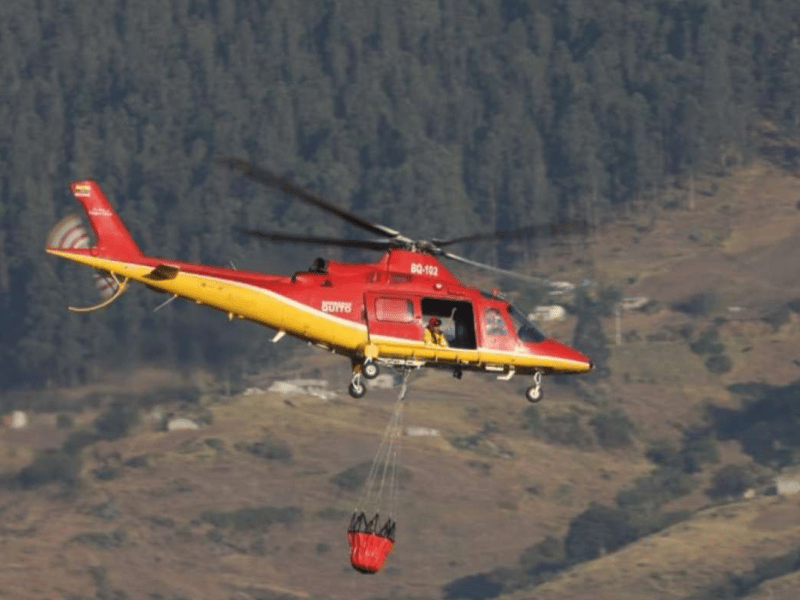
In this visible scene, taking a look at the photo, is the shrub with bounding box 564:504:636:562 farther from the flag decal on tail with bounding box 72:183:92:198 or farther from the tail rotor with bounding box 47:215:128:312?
the tail rotor with bounding box 47:215:128:312

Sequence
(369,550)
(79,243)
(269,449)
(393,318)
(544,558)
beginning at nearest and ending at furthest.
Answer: (79,243), (393,318), (369,550), (544,558), (269,449)

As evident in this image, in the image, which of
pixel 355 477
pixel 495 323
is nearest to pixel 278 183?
pixel 495 323

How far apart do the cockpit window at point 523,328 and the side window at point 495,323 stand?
1.29 feet

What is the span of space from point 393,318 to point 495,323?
309 cm

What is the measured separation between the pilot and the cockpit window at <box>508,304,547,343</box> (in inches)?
86.4

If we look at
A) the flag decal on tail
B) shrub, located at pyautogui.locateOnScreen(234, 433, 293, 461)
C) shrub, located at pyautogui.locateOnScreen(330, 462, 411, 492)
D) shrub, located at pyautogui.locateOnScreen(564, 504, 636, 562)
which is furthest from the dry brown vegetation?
the flag decal on tail

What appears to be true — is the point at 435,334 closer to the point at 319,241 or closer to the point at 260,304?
the point at 319,241

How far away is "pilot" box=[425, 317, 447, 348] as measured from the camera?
191 feet

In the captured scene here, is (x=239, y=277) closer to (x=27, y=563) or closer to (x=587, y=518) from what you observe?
(x=27, y=563)

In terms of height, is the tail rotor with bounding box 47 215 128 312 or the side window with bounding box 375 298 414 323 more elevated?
the tail rotor with bounding box 47 215 128 312

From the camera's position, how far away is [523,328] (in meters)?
60.1

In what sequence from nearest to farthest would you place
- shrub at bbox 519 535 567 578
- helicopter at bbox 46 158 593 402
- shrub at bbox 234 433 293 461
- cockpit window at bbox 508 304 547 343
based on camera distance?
helicopter at bbox 46 158 593 402 < cockpit window at bbox 508 304 547 343 < shrub at bbox 519 535 567 578 < shrub at bbox 234 433 293 461

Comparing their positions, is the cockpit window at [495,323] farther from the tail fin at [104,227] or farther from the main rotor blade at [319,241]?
the tail fin at [104,227]

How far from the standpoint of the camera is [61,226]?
55969 mm
